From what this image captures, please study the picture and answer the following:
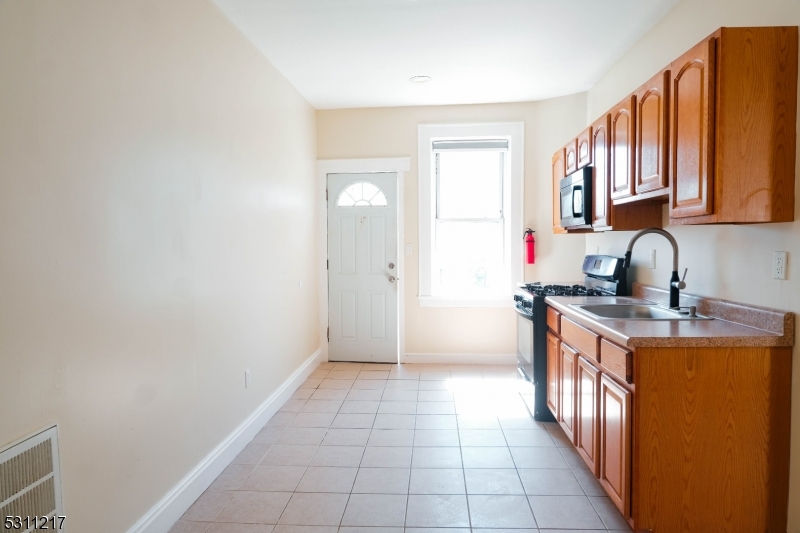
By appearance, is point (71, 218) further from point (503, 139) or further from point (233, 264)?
point (503, 139)

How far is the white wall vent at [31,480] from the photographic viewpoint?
4.38ft

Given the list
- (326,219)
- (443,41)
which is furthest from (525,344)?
(326,219)

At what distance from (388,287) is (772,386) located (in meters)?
3.52

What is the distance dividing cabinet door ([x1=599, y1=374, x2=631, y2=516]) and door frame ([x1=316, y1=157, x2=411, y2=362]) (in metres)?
2.90

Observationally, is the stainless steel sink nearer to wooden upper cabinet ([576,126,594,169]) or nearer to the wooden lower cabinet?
the wooden lower cabinet

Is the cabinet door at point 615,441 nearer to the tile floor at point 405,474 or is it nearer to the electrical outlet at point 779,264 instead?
the tile floor at point 405,474

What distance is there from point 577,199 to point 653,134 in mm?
1007

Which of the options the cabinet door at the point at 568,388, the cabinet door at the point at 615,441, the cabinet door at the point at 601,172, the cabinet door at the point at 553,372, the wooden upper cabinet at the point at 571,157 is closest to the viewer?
the cabinet door at the point at 615,441

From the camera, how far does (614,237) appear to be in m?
3.59

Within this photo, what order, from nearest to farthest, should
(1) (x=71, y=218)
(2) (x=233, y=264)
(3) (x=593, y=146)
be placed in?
(1) (x=71, y=218)
(2) (x=233, y=264)
(3) (x=593, y=146)

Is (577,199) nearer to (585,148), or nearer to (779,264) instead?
(585,148)

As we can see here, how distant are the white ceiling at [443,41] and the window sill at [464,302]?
206cm

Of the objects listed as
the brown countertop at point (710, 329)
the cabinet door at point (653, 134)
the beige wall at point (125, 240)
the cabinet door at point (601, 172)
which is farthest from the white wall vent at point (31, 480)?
the cabinet door at point (601, 172)

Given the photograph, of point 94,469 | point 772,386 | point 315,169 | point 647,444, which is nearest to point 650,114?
point 772,386
